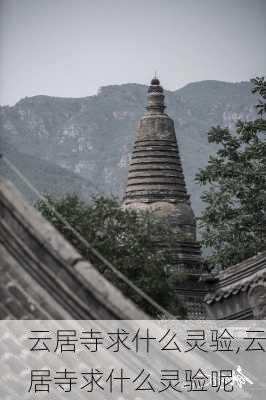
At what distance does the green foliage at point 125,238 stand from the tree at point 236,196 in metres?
1.69

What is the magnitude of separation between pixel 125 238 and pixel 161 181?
48.9 feet

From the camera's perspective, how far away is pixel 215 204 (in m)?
28.8

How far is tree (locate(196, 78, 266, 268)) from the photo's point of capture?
27688mm

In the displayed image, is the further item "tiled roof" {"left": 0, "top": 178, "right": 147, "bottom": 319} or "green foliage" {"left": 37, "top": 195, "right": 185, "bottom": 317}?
"green foliage" {"left": 37, "top": 195, "right": 185, "bottom": 317}

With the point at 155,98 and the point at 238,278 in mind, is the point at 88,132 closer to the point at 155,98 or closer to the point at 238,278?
the point at 155,98

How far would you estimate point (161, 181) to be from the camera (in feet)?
131

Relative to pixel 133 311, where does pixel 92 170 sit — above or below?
above

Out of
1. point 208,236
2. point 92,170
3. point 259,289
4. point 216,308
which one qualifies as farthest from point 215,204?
point 92,170

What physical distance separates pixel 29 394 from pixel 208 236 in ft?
69.3

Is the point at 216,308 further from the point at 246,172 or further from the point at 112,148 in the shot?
the point at 112,148

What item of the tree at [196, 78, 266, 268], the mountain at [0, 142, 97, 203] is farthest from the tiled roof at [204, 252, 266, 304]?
the mountain at [0, 142, 97, 203]

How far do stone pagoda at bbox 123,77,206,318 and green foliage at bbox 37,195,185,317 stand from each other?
30.8 ft

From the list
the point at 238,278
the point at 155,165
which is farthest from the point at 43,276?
the point at 155,165

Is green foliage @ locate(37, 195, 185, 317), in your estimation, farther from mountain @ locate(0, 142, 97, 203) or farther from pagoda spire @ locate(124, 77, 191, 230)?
mountain @ locate(0, 142, 97, 203)
